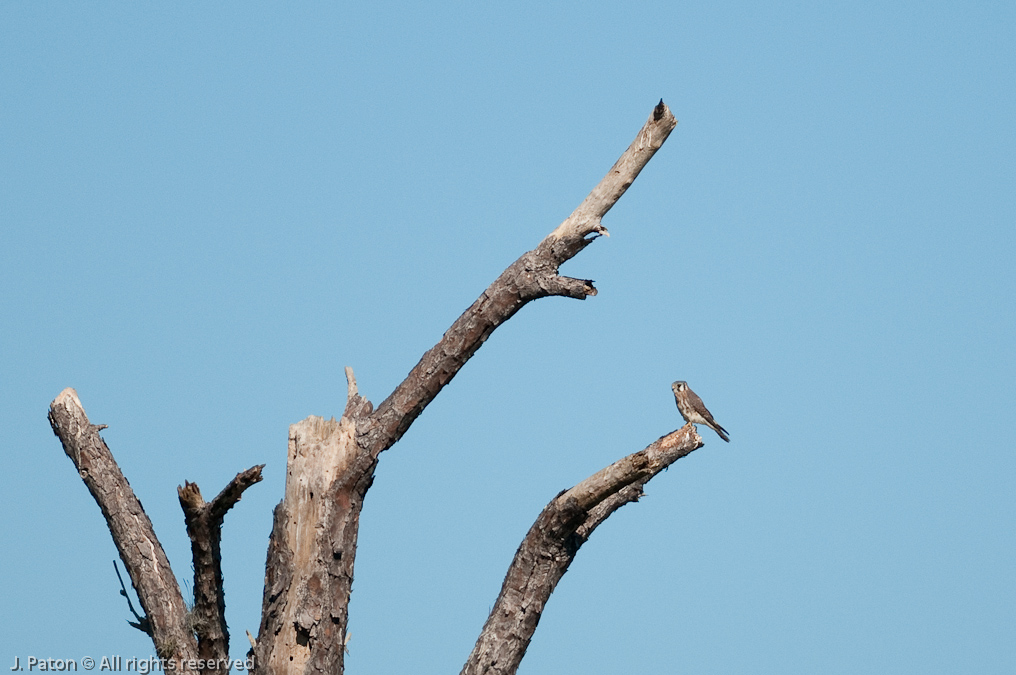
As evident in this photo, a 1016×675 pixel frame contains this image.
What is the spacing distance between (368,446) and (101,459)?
2233 millimetres

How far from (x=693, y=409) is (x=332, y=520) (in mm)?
4497

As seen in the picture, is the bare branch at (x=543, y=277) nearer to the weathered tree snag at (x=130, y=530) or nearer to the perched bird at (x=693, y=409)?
the weathered tree snag at (x=130, y=530)

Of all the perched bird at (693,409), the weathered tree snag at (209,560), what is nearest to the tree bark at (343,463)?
the weathered tree snag at (209,560)

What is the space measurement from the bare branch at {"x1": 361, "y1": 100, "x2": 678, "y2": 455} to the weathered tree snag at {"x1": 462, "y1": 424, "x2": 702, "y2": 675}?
4.74 ft

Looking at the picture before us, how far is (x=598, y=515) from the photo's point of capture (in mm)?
8039

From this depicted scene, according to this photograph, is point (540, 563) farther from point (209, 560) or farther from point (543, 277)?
point (209, 560)

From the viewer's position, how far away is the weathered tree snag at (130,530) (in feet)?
26.9

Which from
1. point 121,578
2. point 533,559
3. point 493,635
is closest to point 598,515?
point 533,559

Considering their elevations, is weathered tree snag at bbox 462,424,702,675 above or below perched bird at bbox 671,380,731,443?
below

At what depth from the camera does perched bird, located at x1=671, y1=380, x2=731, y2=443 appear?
1116 cm

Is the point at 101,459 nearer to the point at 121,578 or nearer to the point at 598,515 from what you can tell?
the point at 121,578

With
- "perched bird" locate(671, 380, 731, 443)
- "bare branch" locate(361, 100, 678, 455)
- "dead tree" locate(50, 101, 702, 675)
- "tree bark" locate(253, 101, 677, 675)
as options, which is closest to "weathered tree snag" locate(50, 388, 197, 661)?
"dead tree" locate(50, 101, 702, 675)

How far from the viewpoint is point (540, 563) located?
7.90 metres

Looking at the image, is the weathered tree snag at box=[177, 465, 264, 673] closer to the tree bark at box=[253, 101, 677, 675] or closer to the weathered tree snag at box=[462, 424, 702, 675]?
the tree bark at box=[253, 101, 677, 675]
